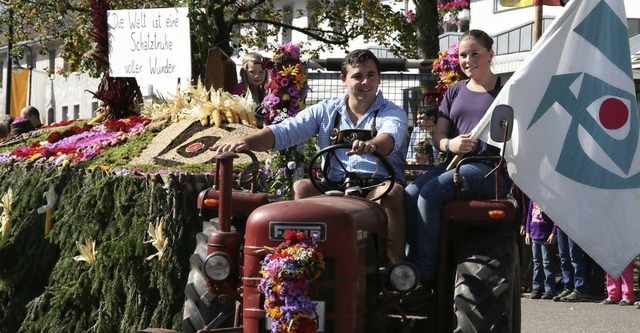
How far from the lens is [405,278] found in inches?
239

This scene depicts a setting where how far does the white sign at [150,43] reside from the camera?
1261cm

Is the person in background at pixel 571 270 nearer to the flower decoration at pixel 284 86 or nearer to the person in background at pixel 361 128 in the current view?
the flower decoration at pixel 284 86

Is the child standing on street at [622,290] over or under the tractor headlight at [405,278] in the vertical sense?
under

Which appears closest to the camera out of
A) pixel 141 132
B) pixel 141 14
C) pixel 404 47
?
pixel 141 132

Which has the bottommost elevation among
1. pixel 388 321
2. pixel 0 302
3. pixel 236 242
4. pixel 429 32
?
pixel 0 302

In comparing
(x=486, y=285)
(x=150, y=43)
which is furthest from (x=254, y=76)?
(x=486, y=285)

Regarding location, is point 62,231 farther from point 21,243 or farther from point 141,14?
point 141,14

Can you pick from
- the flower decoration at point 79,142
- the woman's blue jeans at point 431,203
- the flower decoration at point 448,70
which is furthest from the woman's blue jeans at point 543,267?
the woman's blue jeans at point 431,203

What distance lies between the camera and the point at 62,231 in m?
10.1

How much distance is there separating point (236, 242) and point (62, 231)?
164 inches

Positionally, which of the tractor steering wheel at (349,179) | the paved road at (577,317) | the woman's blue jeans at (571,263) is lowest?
the paved road at (577,317)

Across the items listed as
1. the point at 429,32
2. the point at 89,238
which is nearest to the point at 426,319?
the point at 89,238

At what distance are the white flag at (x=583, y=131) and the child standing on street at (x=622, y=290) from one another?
4.92 metres

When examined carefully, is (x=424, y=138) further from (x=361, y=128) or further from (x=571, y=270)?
(x=571, y=270)
